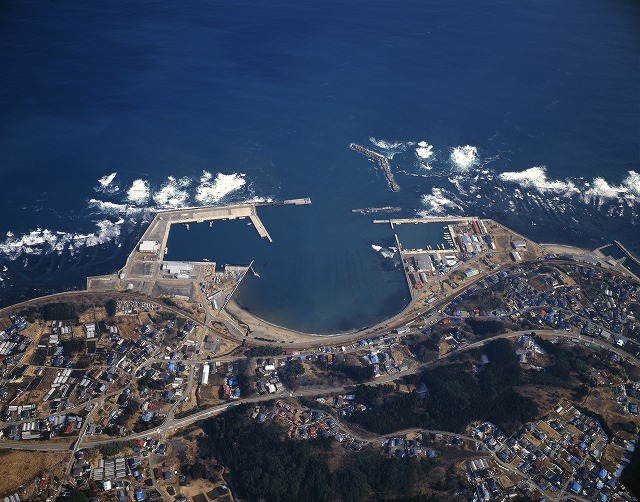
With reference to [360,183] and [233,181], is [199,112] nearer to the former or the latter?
[233,181]

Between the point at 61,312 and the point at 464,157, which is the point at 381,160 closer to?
the point at 464,157

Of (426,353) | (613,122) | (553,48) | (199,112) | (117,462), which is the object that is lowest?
(117,462)

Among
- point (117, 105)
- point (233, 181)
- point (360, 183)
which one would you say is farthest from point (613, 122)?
point (117, 105)

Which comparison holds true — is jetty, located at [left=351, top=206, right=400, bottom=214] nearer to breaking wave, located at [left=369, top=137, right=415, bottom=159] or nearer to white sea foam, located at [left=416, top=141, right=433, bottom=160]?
breaking wave, located at [left=369, top=137, right=415, bottom=159]

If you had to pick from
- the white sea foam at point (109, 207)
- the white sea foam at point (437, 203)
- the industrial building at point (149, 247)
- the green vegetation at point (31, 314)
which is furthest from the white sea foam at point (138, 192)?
the white sea foam at point (437, 203)

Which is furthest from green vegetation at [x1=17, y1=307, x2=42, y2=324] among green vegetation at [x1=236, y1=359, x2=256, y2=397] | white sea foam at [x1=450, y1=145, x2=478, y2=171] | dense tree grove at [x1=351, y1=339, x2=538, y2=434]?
white sea foam at [x1=450, y1=145, x2=478, y2=171]

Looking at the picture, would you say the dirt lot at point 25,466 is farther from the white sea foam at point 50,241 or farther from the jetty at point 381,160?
the jetty at point 381,160
